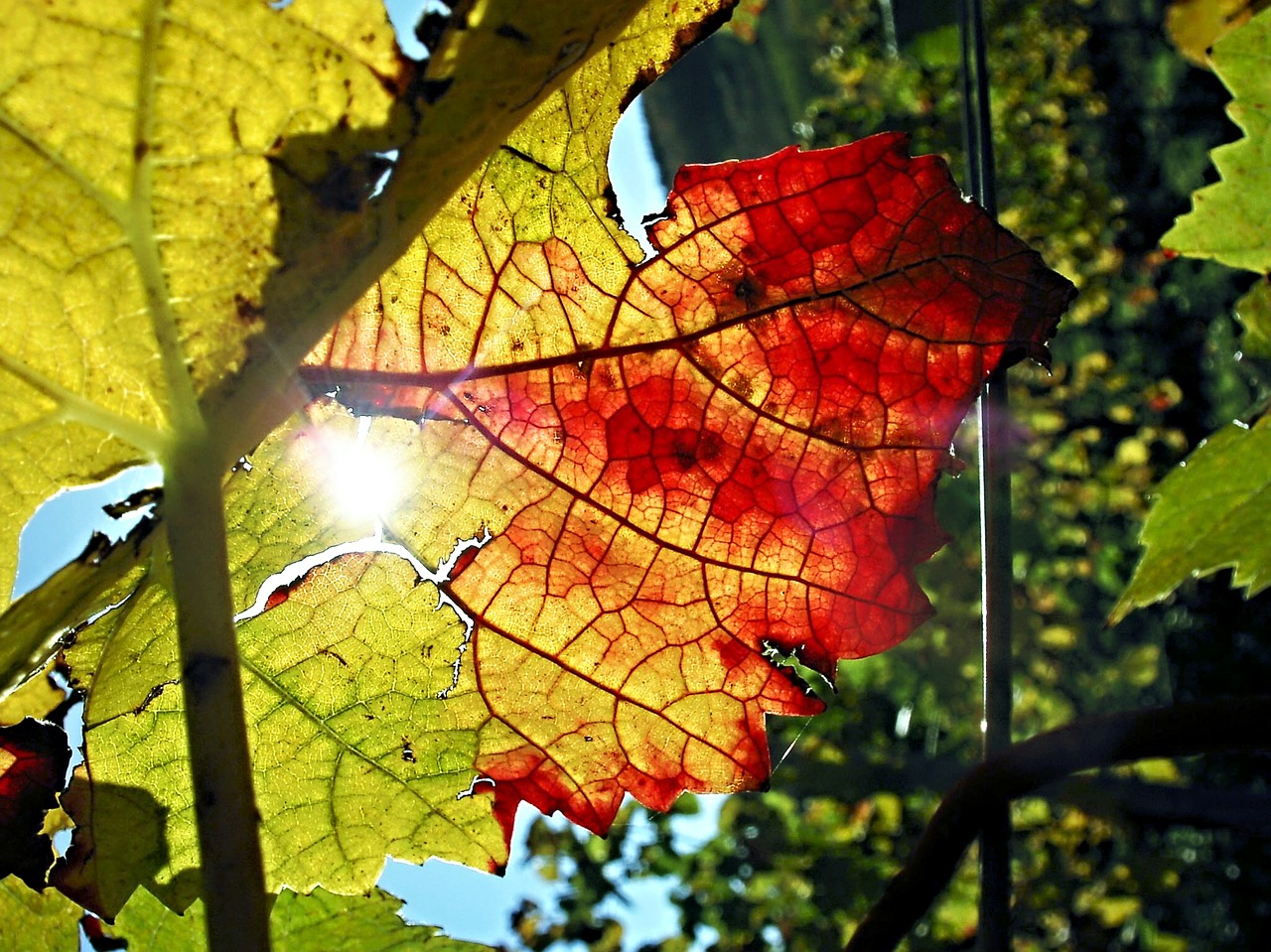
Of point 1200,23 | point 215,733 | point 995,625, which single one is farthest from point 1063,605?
point 215,733

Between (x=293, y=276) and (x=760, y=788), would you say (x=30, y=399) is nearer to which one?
(x=293, y=276)

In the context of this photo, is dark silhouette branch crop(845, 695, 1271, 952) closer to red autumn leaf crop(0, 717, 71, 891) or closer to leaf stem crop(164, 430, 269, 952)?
leaf stem crop(164, 430, 269, 952)

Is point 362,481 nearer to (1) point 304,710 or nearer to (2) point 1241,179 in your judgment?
(1) point 304,710

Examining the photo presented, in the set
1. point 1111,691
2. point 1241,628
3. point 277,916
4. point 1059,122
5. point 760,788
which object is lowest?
point 277,916

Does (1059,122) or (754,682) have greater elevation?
(1059,122)

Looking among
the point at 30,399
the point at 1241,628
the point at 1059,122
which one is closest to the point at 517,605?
the point at 30,399

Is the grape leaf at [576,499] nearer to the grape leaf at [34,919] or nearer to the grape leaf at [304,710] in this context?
the grape leaf at [304,710]
